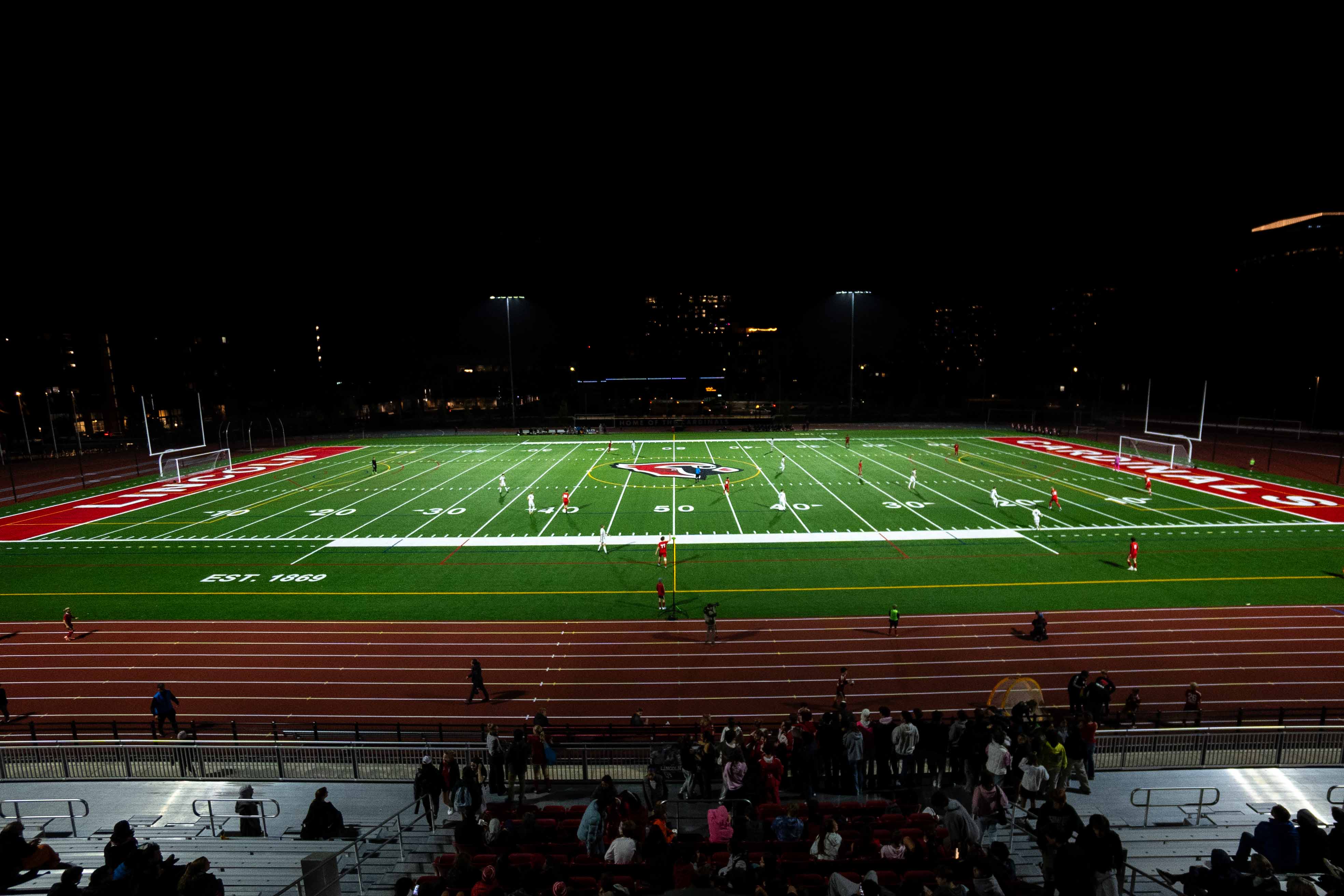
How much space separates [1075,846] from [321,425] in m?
85.0

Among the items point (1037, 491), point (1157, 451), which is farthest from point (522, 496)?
point (1157, 451)

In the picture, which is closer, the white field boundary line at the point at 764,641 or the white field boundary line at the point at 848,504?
the white field boundary line at the point at 764,641

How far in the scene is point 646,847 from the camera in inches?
281

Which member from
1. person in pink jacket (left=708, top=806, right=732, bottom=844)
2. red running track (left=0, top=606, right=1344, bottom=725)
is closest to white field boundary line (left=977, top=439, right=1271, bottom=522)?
red running track (left=0, top=606, right=1344, bottom=725)

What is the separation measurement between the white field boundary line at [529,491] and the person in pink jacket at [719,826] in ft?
74.1

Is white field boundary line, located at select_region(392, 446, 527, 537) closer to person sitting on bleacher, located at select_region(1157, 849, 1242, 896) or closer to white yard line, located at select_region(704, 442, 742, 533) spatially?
white yard line, located at select_region(704, 442, 742, 533)

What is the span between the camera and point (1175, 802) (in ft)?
33.6

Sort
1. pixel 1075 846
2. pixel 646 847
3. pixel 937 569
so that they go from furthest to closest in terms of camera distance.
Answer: pixel 937 569 → pixel 646 847 → pixel 1075 846

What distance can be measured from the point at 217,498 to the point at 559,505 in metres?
21.2

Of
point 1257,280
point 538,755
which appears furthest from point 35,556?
point 1257,280

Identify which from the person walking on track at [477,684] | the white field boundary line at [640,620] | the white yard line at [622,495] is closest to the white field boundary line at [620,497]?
the white yard line at [622,495]

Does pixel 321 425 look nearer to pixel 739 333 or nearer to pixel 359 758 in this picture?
pixel 359 758

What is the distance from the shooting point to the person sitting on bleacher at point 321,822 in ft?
28.0

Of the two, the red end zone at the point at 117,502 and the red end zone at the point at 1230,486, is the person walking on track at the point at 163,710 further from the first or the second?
the red end zone at the point at 1230,486
